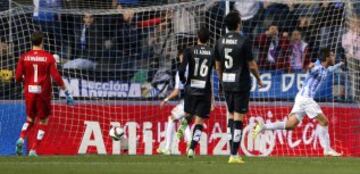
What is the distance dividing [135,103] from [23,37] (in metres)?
2.82

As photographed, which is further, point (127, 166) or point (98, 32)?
point (98, 32)

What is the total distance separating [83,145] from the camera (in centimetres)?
2259

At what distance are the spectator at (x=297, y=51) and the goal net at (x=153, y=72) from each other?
0.02 metres

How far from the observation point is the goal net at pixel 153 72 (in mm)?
22547

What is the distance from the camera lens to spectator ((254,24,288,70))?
23.2m

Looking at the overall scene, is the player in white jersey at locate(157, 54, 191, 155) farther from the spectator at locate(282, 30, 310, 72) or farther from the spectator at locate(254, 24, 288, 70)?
→ the spectator at locate(282, 30, 310, 72)

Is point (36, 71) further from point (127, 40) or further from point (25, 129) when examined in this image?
point (127, 40)

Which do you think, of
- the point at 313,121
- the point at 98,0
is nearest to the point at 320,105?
the point at 313,121

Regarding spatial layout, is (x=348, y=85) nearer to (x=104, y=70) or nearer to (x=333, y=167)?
(x=104, y=70)

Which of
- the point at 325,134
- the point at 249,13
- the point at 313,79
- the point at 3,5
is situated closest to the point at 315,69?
the point at 313,79

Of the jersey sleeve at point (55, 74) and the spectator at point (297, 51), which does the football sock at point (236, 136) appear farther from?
the spectator at point (297, 51)

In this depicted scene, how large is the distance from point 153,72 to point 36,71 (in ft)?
13.2

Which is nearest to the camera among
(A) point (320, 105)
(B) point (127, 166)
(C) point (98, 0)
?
(B) point (127, 166)

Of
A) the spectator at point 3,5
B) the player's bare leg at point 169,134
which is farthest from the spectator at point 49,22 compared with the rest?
the player's bare leg at point 169,134
